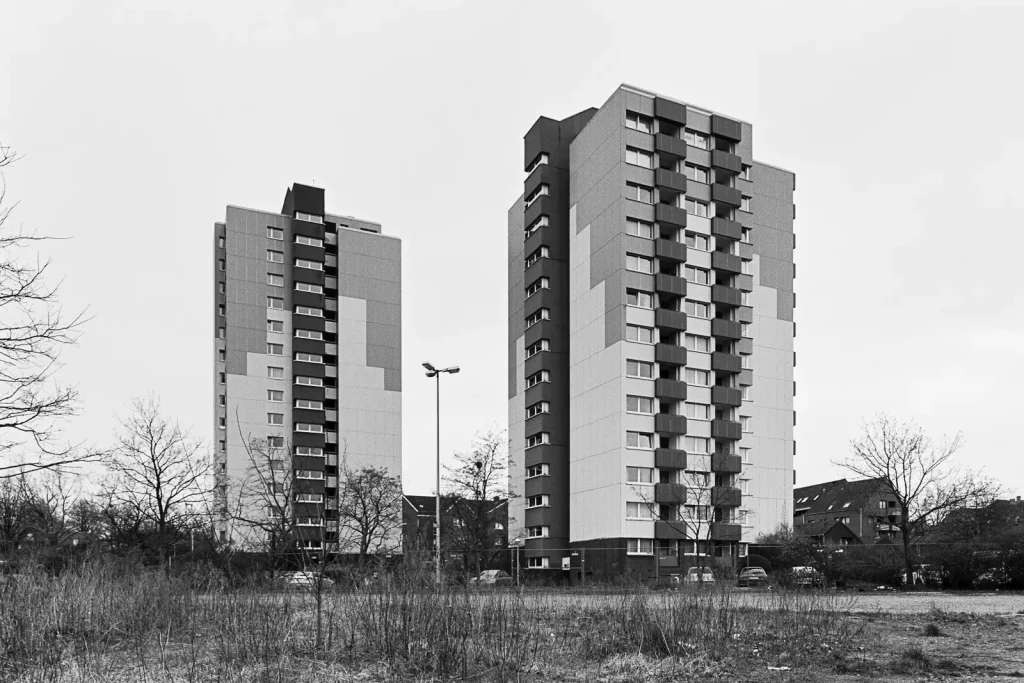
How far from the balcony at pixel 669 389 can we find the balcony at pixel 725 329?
5651 mm

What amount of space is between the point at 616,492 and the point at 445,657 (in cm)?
5088

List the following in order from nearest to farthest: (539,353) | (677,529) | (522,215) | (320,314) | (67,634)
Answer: (67,634) → (677,529) → (539,353) → (522,215) → (320,314)

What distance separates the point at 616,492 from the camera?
6150 centimetres

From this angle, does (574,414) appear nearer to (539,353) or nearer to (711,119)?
(539,353)

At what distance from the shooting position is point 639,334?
64.5 m

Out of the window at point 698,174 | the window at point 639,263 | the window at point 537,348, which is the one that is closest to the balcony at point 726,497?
the window at point 639,263

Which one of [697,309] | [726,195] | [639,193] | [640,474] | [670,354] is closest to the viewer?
[640,474]

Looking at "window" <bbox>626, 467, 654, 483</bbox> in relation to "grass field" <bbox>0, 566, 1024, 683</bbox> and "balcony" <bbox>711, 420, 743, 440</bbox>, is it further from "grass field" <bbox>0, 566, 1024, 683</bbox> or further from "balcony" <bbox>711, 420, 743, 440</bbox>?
"grass field" <bbox>0, 566, 1024, 683</bbox>

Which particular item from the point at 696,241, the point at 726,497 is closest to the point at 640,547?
the point at 726,497

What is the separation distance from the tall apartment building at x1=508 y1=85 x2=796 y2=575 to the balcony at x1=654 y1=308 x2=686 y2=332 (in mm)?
159

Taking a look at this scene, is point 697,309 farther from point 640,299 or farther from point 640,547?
point 640,547

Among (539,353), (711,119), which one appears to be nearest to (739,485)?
(539,353)

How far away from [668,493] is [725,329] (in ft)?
46.1

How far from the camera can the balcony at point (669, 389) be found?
2510 inches
